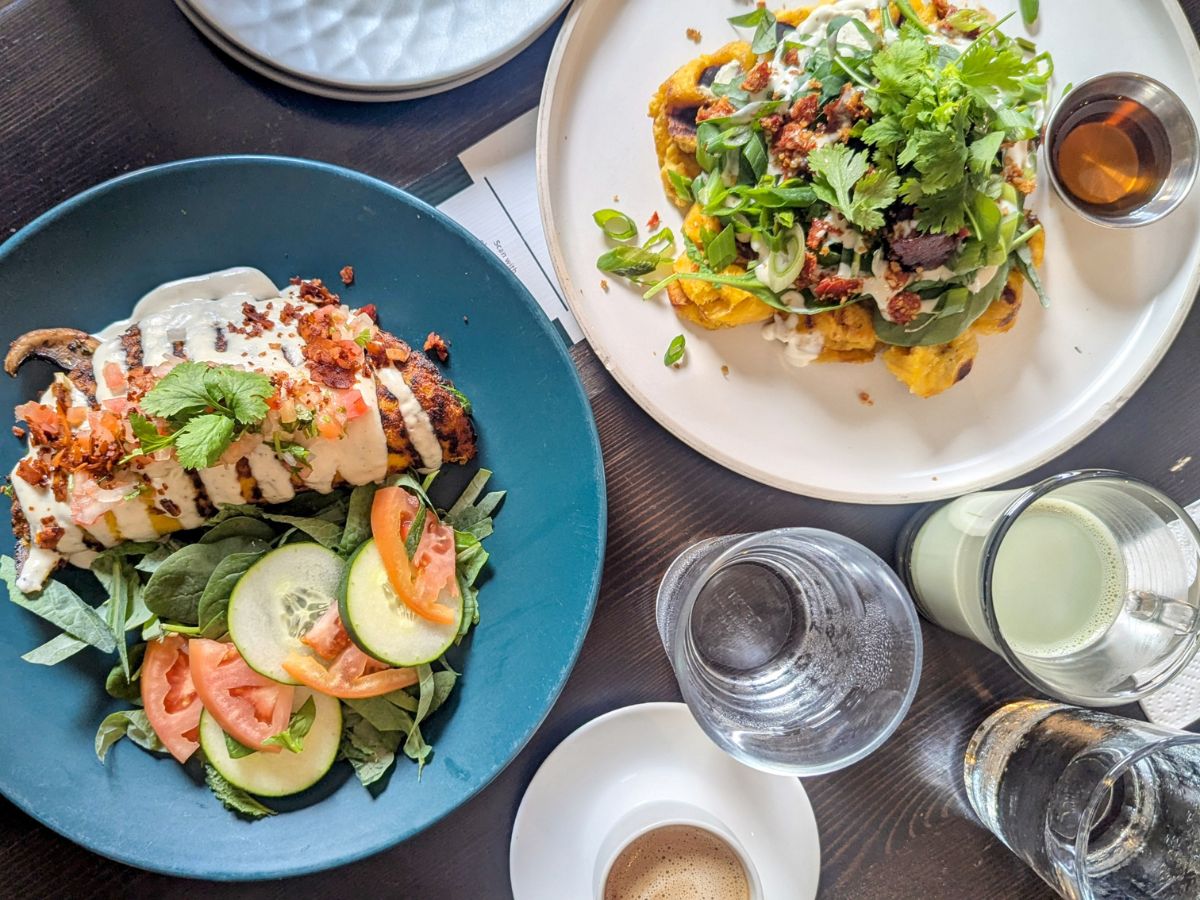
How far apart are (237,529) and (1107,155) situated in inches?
64.3

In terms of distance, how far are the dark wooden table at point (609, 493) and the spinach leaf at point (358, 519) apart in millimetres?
432

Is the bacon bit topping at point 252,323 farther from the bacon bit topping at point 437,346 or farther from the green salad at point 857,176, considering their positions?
the green salad at point 857,176

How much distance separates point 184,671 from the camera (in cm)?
146

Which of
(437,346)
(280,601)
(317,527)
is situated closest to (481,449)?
(437,346)

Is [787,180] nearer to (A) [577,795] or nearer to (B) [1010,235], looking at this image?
(B) [1010,235]

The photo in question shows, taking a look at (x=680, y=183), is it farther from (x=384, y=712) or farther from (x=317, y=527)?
(x=384, y=712)

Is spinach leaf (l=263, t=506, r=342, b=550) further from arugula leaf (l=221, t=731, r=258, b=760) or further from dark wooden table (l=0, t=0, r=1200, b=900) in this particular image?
dark wooden table (l=0, t=0, r=1200, b=900)

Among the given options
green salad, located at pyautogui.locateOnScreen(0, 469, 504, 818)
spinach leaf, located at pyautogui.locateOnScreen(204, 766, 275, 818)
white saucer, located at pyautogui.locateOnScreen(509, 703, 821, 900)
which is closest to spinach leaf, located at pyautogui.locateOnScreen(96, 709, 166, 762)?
green salad, located at pyautogui.locateOnScreen(0, 469, 504, 818)

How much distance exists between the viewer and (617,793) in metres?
1.50

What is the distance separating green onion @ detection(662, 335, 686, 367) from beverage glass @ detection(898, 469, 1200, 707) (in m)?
0.55

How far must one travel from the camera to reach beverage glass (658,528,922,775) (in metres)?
1.38

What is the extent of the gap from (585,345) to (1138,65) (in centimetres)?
108

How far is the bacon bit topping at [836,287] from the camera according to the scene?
1442 millimetres

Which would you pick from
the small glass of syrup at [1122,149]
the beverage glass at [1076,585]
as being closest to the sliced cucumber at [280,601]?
the beverage glass at [1076,585]
